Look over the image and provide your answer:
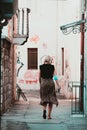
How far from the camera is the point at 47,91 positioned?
1560cm

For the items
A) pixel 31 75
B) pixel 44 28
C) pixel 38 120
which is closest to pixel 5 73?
pixel 38 120

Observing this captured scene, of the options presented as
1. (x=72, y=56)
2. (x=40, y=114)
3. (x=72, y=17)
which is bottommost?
(x=40, y=114)

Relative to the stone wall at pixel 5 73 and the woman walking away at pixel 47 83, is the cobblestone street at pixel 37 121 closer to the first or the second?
the stone wall at pixel 5 73

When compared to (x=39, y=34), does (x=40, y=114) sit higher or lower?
lower

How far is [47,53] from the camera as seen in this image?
1289 inches

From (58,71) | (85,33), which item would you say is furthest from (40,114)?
(58,71)

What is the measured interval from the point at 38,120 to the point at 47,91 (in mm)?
843

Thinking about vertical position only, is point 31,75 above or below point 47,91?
below

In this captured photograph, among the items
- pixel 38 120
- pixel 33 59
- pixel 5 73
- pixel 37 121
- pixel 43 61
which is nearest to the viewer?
pixel 37 121

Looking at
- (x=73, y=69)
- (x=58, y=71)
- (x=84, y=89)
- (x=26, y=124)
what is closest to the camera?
(x=26, y=124)

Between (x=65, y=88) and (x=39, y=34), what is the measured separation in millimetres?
6302

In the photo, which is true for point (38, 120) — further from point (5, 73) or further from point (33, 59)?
point (33, 59)

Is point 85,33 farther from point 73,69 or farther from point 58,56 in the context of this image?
point 58,56

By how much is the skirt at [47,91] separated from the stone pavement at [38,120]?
1.71 ft
